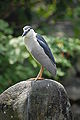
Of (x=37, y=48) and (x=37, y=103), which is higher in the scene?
(x=37, y=48)

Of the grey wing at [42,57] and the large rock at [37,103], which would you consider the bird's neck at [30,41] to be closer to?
the grey wing at [42,57]

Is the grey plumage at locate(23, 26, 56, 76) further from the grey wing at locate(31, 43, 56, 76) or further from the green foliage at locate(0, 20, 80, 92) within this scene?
the green foliage at locate(0, 20, 80, 92)

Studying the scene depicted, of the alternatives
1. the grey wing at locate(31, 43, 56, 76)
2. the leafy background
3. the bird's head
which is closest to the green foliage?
the leafy background

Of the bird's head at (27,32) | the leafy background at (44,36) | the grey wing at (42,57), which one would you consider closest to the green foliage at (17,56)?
the leafy background at (44,36)

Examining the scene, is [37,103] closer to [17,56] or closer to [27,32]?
[27,32]

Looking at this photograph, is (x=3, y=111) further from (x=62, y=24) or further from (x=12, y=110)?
(x=62, y=24)

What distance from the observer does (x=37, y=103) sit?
533cm

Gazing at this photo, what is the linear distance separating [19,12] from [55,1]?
929 millimetres

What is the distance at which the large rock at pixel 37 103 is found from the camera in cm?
532

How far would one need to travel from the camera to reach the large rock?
17.5 feet

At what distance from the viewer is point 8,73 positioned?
825 cm

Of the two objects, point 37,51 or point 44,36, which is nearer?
point 37,51

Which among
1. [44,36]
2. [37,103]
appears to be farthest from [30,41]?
[44,36]

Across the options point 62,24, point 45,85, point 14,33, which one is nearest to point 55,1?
point 14,33
